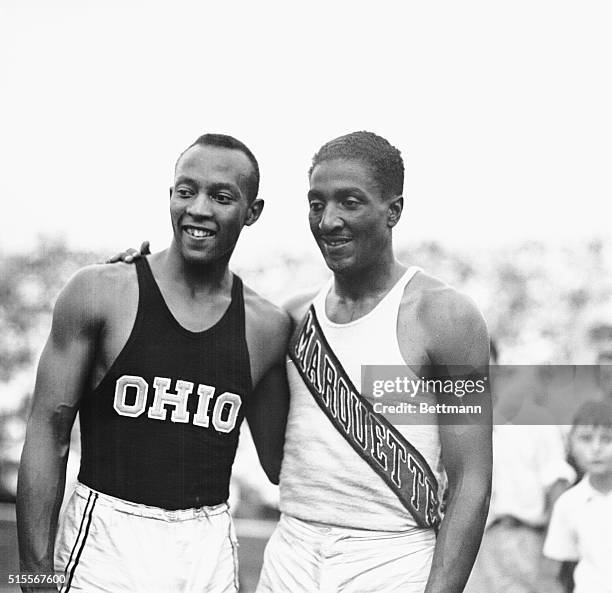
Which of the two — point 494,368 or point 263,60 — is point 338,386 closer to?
point 494,368

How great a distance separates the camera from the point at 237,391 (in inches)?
70.3

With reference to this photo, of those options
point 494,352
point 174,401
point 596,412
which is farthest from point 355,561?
point 596,412

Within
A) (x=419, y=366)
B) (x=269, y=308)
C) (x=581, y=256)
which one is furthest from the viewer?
(x=581, y=256)

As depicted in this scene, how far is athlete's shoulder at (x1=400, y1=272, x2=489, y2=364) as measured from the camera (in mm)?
1701

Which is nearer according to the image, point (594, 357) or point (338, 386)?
point (338, 386)

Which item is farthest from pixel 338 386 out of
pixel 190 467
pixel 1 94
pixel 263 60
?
pixel 1 94

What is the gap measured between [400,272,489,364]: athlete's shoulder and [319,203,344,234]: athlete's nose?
0.67 ft

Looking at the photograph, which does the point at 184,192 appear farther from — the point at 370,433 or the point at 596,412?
the point at 596,412

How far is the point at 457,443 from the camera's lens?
1698mm

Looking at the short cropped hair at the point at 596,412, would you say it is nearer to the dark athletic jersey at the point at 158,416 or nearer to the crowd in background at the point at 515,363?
the crowd in background at the point at 515,363

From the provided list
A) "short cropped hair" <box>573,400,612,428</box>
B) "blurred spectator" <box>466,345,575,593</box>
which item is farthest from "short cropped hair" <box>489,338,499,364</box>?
"short cropped hair" <box>573,400,612,428</box>

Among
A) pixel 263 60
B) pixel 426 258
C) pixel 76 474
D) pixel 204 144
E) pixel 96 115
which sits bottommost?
pixel 76 474

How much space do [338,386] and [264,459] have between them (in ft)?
0.92

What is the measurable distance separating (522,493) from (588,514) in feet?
0.50
